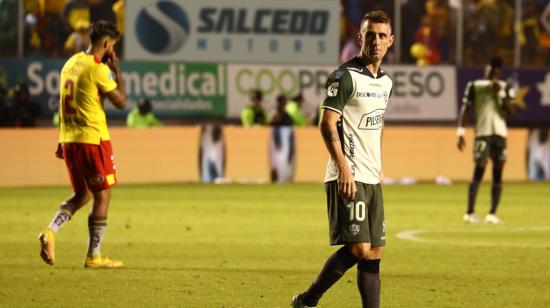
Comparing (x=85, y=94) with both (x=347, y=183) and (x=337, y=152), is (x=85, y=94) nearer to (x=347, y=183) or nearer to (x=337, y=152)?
(x=337, y=152)

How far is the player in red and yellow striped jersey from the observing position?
12.9m

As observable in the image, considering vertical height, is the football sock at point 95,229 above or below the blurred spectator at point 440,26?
below

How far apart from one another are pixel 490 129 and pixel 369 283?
10.2 metres

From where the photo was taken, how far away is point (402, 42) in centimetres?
3222

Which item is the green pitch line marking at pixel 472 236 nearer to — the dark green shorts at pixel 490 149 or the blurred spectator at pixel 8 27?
the dark green shorts at pixel 490 149

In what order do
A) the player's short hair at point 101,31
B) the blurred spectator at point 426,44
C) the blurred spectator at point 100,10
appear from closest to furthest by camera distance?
the player's short hair at point 101,31 < the blurred spectator at point 100,10 < the blurred spectator at point 426,44

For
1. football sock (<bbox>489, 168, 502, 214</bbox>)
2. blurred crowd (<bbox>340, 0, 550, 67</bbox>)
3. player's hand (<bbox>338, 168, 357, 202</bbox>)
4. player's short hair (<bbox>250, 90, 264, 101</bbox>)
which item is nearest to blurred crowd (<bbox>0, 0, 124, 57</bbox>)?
player's short hair (<bbox>250, 90, 264, 101</bbox>)

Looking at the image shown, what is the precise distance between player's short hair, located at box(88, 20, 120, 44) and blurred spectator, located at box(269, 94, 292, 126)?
1657 centimetres

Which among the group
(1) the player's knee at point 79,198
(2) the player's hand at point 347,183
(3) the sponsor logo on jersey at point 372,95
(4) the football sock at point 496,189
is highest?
(3) the sponsor logo on jersey at point 372,95

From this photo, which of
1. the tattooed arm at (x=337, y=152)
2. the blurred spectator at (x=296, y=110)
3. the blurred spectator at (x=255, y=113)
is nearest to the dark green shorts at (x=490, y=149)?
the tattooed arm at (x=337, y=152)

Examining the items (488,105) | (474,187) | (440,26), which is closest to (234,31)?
(440,26)

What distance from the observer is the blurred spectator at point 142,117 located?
28562mm

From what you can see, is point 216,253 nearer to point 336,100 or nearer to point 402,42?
point 336,100

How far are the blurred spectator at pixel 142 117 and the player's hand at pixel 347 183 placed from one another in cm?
1982
